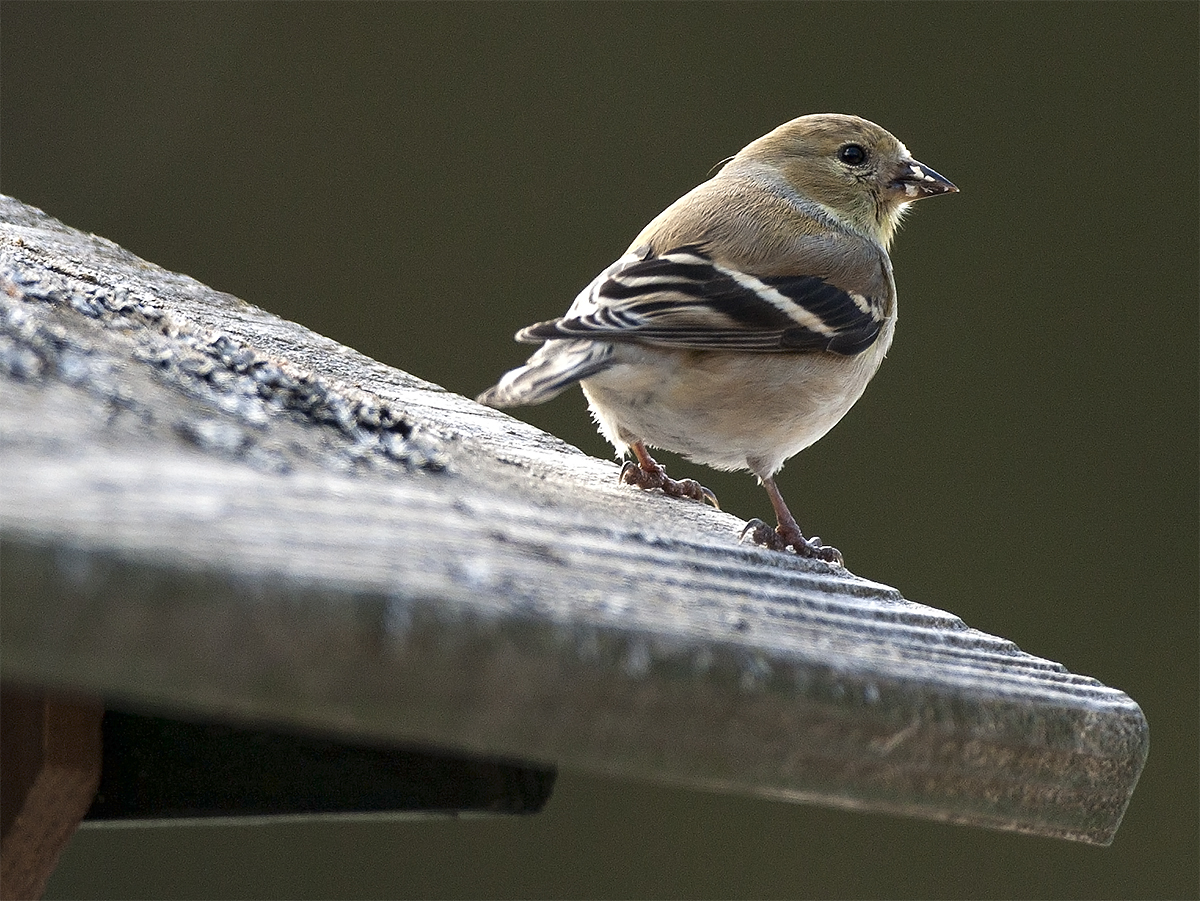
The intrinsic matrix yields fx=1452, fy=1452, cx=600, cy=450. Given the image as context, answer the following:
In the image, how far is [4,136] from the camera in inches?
190

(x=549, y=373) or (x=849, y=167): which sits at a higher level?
(x=849, y=167)

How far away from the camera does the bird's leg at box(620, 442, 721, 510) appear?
2.66 meters

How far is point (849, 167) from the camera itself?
360cm

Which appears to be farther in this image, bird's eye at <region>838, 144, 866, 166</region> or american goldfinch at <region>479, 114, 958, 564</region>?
bird's eye at <region>838, 144, 866, 166</region>

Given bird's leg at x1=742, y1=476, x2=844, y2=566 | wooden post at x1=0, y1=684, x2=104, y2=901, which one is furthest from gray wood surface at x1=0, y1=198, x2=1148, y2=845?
bird's leg at x1=742, y1=476, x2=844, y2=566

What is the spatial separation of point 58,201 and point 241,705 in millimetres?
4311

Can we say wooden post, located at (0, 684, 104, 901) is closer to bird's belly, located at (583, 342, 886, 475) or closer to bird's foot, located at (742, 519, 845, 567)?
bird's foot, located at (742, 519, 845, 567)

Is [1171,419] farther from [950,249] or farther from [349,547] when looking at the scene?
[349,547]

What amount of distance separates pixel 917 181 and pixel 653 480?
131cm

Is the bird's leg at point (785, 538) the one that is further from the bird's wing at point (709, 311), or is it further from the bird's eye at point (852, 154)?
the bird's eye at point (852, 154)

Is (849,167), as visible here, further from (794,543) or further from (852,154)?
(794,543)

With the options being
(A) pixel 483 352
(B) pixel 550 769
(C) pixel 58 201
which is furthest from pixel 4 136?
(B) pixel 550 769

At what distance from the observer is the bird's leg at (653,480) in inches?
105

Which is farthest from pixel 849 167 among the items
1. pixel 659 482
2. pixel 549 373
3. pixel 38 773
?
pixel 38 773
